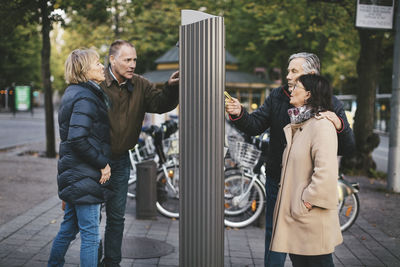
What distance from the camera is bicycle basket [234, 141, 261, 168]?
5.85 meters

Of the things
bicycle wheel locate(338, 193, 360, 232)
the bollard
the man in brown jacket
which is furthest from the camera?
the bollard

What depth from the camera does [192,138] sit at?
2510 mm

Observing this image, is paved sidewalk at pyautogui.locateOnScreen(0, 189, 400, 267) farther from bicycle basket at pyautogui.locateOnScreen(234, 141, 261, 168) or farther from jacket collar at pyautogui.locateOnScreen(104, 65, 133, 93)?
jacket collar at pyautogui.locateOnScreen(104, 65, 133, 93)

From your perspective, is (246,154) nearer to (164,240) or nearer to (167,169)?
(167,169)

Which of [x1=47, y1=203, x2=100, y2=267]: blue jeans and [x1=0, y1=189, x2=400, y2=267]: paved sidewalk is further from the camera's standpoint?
[x1=0, y1=189, x2=400, y2=267]: paved sidewalk

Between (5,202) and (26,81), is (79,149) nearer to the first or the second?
(5,202)

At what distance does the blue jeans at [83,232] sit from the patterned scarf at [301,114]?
60.6 inches

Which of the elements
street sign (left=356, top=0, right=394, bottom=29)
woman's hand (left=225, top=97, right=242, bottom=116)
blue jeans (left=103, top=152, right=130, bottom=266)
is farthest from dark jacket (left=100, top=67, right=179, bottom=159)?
street sign (left=356, top=0, right=394, bottom=29)

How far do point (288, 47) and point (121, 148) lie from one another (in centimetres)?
1907

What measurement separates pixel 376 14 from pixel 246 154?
14.2ft

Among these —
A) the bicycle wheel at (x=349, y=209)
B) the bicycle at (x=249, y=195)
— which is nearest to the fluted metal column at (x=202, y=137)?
the bicycle at (x=249, y=195)

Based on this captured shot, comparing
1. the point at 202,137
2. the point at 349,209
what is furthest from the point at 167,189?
the point at 202,137

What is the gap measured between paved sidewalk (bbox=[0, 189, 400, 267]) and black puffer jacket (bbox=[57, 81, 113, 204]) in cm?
133

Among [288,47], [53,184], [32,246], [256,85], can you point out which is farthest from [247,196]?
[256,85]
